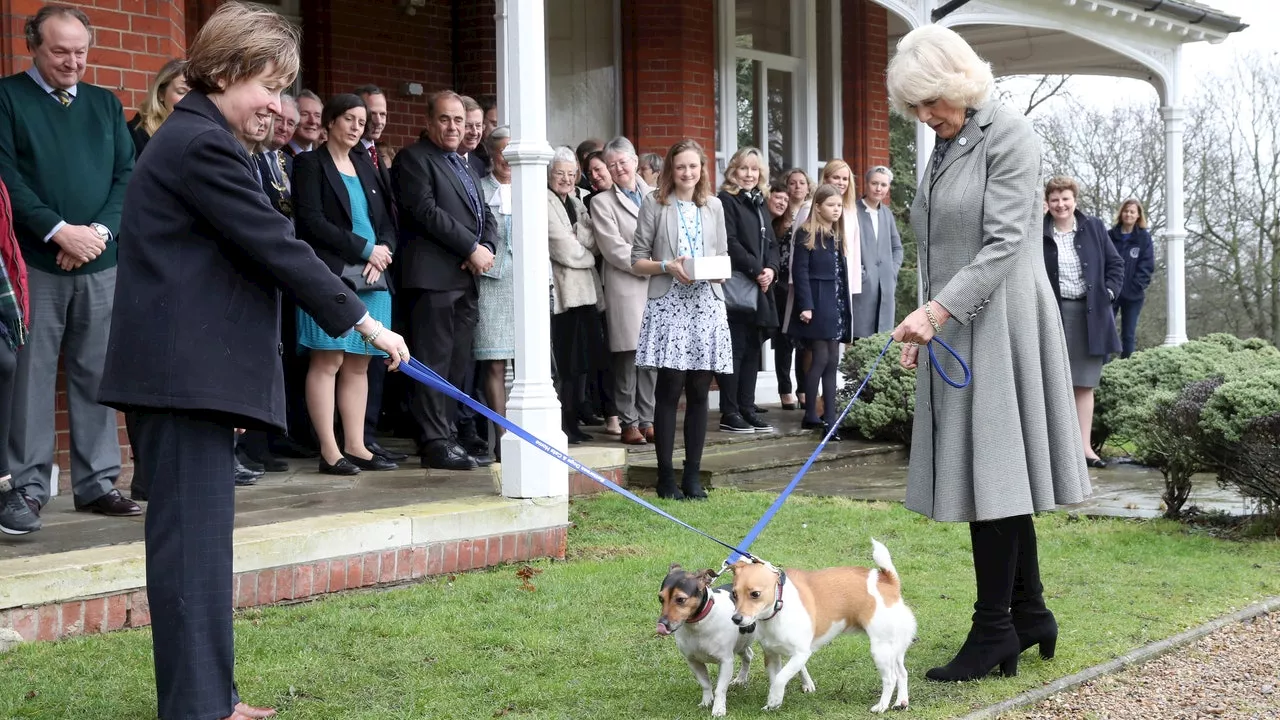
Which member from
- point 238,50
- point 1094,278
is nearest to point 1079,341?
point 1094,278

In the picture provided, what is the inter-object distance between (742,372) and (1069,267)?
2.62 meters

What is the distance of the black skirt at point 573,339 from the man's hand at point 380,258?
207cm

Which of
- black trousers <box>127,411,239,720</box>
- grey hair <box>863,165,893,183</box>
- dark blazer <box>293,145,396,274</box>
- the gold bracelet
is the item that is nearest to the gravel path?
the gold bracelet

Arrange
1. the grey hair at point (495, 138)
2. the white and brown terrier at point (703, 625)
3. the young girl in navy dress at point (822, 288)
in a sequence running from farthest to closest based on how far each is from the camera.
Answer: the young girl in navy dress at point (822, 288) → the grey hair at point (495, 138) → the white and brown terrier at point (703, 625)

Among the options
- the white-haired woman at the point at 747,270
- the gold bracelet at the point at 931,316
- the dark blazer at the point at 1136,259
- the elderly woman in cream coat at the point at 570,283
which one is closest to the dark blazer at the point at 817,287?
the white-haired woman at the point at 747,270

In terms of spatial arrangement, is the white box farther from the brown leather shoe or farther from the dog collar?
the dog collar

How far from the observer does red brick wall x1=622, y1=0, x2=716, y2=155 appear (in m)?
12.2

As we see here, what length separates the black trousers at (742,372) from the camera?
34.0 feet

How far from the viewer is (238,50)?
3635 millimetres

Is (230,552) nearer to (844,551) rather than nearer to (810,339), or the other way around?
(844,551)

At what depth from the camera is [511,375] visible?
7.83 meters

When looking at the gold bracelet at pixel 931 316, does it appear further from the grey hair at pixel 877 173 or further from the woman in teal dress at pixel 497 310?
the grey hair at pixel 877 173

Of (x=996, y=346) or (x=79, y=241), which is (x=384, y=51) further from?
(x=996, y=346)

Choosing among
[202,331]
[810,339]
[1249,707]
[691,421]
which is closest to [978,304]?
[1249,707]
